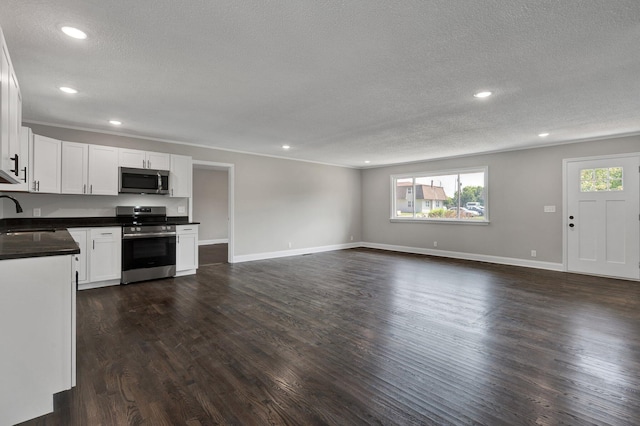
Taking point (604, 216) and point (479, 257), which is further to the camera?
point (479, 257)

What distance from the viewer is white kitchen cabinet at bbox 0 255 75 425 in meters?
1.70

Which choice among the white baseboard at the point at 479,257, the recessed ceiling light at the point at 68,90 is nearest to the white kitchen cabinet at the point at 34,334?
the recessed ceiling light at the point at 68,90

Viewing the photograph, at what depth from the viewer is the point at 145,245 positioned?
4973 millimetres

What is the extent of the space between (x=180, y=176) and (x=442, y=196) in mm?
6132

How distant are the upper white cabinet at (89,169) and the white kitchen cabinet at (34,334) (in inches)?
135

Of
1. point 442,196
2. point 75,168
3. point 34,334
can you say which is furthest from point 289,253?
point 34,334

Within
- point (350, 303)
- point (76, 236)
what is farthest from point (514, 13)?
point (76, 236)

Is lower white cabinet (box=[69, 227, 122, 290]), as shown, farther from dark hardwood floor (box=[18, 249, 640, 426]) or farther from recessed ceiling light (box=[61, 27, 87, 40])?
recessed ceiling light (box=[61, 27, 87, 40])

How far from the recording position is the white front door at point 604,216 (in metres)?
5.09

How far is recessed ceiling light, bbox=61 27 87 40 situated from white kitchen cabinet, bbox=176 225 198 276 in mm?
3481

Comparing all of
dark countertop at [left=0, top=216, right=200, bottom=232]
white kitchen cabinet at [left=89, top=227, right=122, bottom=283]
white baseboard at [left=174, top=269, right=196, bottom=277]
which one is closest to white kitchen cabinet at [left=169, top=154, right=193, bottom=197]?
dark countertop at [left=0, top=216, right=200, bottom=232]

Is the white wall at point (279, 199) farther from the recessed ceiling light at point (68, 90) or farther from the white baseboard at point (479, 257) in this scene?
the recessed ceiling light at point (68, 90)

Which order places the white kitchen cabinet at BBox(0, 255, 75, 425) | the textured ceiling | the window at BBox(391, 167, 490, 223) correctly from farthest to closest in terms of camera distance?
the window at BBox(391, 167, 490, 223), the textured ceiling, the white kitchen cabinet at BBox(0, 255, 75, 425)

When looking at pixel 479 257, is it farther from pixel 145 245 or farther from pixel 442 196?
pixel 145 245
